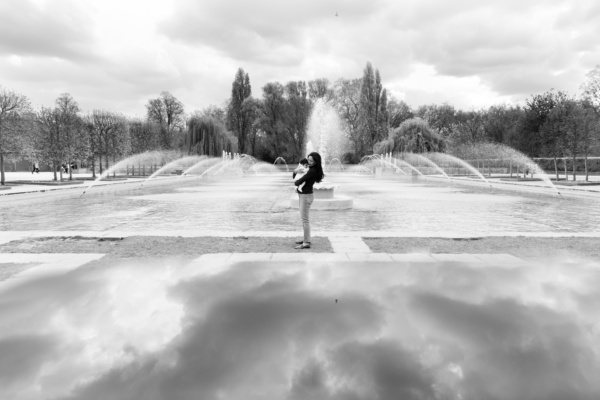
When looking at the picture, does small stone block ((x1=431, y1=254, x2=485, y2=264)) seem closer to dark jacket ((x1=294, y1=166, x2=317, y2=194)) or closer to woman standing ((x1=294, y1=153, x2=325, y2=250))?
woman standing ((x1=294, y1=153, x2=325, y2=250))

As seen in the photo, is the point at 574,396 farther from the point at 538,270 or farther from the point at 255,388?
the point at 538,270

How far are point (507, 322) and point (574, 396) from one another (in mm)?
1461

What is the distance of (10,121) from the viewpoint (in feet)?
100

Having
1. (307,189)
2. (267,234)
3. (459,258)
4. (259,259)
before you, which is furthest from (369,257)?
(267,234)

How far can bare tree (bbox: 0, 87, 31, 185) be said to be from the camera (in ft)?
98.3

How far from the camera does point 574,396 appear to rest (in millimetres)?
3361

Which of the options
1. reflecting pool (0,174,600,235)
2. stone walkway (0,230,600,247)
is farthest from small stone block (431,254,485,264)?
reflecting pool (0,174,600,235)

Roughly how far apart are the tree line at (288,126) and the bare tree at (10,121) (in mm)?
60

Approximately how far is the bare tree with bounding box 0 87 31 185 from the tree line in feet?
0.20

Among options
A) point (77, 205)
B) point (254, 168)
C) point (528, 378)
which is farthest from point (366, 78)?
point (528, 378)

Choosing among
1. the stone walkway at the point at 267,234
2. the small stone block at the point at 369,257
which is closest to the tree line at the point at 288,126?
the stone walkway at the point at 267,234

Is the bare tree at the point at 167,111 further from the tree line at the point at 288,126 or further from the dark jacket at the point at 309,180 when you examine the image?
the dark jacket at the point at 309,180

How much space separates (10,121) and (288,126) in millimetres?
46961

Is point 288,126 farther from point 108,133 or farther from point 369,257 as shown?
point 369,257
